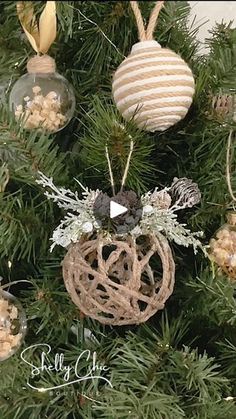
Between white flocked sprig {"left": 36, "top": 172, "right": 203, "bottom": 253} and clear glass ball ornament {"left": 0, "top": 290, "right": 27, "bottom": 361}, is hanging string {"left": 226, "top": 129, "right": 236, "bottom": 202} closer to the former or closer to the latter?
white flocked sprig {"left": 36, "top": 172, "right": 203, "bottom": 253}

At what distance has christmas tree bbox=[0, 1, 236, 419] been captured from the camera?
20.9 inches

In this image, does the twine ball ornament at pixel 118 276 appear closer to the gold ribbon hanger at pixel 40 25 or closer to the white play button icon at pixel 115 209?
the white play button icon at pixel 115 209

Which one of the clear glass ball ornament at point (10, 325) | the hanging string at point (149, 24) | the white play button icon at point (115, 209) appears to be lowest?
the clear glass ball ornament at point (10, 325)

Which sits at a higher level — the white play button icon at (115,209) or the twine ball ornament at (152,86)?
the twine ball ornament at (152,86)

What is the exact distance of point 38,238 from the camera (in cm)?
59

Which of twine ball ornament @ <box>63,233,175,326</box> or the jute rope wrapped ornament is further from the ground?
the jute rope wrapped ornament

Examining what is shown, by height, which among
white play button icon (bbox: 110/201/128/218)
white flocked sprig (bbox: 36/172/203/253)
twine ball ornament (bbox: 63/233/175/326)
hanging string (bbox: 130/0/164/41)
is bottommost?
twine ball ornament (bbox: 63/233/175/326)

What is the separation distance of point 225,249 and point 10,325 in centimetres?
19

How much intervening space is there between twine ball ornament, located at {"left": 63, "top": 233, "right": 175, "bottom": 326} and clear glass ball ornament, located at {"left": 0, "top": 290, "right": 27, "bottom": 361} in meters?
0.06

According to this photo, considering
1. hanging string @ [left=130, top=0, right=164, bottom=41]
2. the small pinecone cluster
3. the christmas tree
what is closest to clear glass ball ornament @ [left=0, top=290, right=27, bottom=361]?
the christmas tree

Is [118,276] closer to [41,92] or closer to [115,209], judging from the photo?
[115,209]

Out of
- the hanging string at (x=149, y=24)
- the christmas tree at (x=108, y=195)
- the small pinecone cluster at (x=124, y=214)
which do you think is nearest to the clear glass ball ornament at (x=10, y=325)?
the christmas tree at (x=108, y=195)

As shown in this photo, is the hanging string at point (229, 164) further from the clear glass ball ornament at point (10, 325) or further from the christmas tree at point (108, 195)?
the clear glass ball ornament at point (10, 325)

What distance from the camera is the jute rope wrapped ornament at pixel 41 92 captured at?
0.56m
